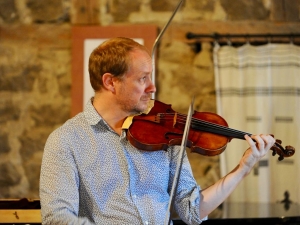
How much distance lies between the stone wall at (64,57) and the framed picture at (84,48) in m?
0.07

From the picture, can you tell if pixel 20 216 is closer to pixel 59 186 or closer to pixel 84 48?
pixel 59 186

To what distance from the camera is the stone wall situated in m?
3.62

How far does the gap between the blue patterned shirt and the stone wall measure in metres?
1.67

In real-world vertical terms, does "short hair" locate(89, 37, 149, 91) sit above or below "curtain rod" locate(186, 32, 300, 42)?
below

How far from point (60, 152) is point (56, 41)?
198cm

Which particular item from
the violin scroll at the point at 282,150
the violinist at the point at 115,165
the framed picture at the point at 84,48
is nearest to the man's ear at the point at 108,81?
the violinist at the point at 115,165

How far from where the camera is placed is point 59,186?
1.79 m

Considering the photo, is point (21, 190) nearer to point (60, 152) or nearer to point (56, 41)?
point (56, 41)

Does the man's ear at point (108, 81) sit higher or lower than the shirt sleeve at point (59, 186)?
higher

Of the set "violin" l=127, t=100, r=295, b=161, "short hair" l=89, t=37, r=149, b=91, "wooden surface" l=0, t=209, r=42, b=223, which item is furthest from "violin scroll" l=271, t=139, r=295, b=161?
"wooden surface" l=0, t=209, r=42, b=223

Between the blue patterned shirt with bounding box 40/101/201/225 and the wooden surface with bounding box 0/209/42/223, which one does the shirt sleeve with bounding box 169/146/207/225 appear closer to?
the blue patterned shirt with bounding box 40/101/201/225

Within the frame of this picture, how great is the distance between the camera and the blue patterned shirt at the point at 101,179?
1.80m

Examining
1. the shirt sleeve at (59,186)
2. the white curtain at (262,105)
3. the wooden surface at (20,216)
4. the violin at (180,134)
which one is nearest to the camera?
the shirt sleeve at (59,186)

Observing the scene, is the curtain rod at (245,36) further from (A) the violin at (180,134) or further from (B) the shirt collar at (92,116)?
(B) the shirt collar at (92,116)
